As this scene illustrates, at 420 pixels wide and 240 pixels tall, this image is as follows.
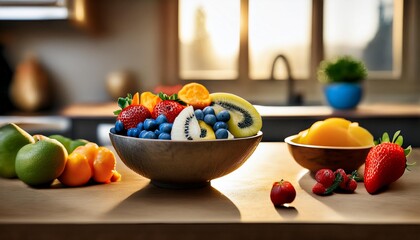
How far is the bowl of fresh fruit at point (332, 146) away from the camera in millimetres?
1302

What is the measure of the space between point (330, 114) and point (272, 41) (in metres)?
1.01

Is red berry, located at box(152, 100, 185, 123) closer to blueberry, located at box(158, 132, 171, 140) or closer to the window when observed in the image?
blueberry, located at box(158, 132, 171, 140)

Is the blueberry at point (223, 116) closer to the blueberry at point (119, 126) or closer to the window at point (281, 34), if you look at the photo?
the blueberry at point (119, 126)

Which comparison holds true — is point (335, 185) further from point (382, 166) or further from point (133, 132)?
point (133, 132)

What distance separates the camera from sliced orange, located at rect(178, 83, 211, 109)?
3.99ft

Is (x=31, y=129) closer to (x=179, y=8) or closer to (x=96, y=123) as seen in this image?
(x=96, y=123)

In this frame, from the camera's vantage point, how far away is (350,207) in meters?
1.04

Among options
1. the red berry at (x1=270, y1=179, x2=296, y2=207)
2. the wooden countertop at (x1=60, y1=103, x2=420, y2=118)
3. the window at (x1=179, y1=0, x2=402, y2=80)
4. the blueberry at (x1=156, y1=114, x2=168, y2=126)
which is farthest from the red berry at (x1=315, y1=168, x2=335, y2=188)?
the window at (x1=179, y1=0, x2=402, y2=80)

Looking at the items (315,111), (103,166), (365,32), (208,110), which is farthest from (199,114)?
(365,32)

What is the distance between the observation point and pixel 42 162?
1.17 metres

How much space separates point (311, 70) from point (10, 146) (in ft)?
8.80

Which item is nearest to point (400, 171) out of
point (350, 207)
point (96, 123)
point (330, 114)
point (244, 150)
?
point (350, 207)

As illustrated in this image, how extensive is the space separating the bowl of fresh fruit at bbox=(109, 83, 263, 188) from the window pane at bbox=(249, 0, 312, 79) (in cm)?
255

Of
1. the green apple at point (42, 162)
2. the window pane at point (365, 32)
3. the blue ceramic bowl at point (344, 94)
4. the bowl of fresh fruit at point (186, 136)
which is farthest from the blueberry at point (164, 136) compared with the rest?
the window pane at point (365, 32)
